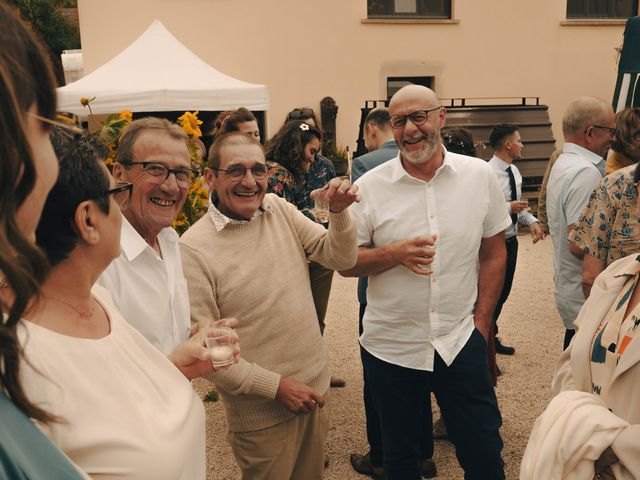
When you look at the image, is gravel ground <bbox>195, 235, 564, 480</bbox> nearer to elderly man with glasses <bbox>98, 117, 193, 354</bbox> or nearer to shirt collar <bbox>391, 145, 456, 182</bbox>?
shirt collar <bbox>391, 145, 456, 182</bbox>

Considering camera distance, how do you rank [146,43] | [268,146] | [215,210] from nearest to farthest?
[215,210] < [268,146] < [146,43]

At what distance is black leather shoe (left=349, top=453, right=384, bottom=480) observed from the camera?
148 inches

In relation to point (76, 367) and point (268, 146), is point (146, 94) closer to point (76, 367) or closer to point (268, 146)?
point (268, 146)

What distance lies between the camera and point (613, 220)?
3172mm

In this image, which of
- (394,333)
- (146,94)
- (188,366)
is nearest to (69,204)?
(188,366)

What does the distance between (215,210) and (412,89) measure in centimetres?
115

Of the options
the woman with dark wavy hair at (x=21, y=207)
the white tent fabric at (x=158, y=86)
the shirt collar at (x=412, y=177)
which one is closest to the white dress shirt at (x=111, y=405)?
the woman with dark wavy hair at (x=21, y=207)

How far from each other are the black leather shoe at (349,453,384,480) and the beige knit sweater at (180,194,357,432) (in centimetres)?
130

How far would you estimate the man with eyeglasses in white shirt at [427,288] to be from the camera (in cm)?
285

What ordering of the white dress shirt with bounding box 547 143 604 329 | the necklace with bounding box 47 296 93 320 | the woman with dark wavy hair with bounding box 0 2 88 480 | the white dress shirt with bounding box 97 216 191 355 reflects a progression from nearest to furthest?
the woman with dark wavy hair with bounding box 0 2 88 480 → the necklace with bounding box 47 296 93 320 → the white dress shirt with bounding box 97 216 191 355 → the white dress shirt with bounding box 547 143 604 329

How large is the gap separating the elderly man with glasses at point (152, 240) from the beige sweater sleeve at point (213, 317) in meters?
0.17

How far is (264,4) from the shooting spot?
43.9 ft

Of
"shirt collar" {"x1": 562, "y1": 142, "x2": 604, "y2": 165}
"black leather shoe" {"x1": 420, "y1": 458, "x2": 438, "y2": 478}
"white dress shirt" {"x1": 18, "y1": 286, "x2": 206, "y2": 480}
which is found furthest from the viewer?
"shirt collar" {"x1": 562, "y1": 142, "x2": 604, "y2": 165}

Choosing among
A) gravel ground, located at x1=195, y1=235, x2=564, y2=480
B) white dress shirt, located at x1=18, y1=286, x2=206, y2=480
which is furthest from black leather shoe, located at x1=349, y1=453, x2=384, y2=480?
white dress shirt, located at x1=18, y1=286, x2=206, y2=480
